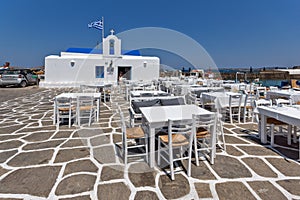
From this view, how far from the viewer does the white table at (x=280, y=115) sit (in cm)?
280

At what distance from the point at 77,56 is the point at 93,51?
2.42 m

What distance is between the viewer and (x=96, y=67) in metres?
15.1

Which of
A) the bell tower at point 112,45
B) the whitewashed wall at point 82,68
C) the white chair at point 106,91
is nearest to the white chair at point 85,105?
the white chair at point 106,91

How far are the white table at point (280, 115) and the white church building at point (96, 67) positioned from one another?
12286 millimetres

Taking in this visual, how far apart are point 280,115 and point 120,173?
2.62 meters

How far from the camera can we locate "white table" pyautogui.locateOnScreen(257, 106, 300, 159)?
280cm

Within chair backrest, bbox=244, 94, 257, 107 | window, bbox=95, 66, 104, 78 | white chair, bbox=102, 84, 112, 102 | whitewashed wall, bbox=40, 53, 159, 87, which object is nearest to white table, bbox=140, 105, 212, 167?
chair backrest, bbox=244, 94, 257, 107

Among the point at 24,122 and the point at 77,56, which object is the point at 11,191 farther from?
the point at 77,56

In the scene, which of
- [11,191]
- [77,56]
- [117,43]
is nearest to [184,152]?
[11,191]

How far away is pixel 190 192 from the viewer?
2.11 m

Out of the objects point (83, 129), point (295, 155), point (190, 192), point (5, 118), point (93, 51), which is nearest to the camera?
point (190, 192)

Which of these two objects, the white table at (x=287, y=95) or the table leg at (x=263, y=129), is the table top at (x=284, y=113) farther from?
the white table at (x=287, y=95)

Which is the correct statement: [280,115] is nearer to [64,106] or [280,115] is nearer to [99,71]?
[64,106]

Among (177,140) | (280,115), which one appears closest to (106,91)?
(177,140)
